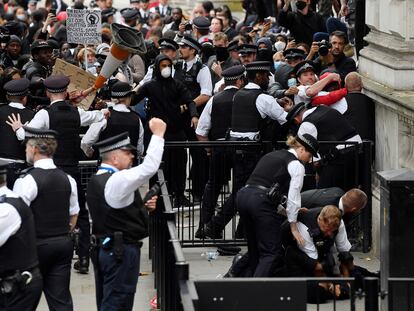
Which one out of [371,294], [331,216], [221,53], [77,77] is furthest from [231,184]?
[371,294]

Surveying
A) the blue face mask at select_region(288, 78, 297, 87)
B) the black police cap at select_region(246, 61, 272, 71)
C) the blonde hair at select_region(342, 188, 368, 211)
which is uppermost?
the black police cap at select_region(246, 61, 272, 71)

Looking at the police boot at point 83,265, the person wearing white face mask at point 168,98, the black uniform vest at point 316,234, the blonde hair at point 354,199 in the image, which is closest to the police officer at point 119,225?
the black uniform vest at point 316,234

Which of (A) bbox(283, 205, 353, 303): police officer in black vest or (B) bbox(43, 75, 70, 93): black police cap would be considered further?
(B) bbox(43, 75, 70, 93): black police cap

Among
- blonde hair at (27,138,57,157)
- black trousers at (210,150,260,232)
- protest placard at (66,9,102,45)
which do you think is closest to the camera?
blonde hair at (27,138,57,157)

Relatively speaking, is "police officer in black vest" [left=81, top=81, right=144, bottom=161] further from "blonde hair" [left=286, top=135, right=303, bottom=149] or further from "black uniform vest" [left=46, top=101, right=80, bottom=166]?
"blonde hair" [left=286, top=135, right=303, bottom=149]

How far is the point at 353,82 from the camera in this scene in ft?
54.3

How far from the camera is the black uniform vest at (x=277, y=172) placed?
529 inches

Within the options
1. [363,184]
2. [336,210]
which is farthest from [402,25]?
[336,210]

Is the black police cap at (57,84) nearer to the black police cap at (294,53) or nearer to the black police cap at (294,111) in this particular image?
the black police cap at (294,111)

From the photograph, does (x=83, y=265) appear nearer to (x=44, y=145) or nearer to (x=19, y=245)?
(x=44, y=145)

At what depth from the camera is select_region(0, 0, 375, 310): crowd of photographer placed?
1187cm

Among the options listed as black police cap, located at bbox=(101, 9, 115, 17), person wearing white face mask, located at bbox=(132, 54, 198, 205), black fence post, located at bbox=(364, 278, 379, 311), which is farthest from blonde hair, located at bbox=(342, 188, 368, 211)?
black police cap, located at bbox=(101, 9, 115, 17)

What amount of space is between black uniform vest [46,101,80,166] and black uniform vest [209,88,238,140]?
2.27 metres

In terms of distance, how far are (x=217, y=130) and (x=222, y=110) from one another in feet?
1.00
